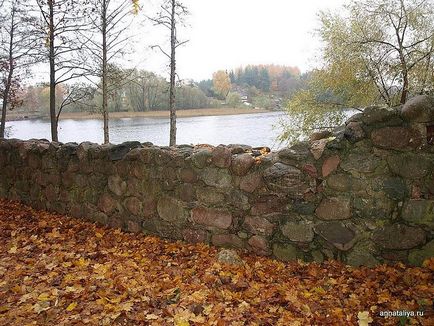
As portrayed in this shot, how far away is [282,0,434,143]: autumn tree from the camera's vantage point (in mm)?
12086

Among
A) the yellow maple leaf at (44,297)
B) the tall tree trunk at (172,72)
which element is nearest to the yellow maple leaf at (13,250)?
the yellow maple leaf at (44,297)

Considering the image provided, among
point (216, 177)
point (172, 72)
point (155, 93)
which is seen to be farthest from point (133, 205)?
point (155, 93)

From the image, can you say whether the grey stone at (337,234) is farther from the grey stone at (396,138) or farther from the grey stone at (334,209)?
the grey stone at (396,138)

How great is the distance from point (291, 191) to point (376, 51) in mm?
11905

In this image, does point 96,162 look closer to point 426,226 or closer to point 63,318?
point 63,318

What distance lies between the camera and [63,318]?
259 cm

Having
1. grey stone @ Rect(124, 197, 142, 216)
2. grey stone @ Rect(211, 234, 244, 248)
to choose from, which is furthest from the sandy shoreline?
grey stone @ Rect(211, 234, 244, 248)

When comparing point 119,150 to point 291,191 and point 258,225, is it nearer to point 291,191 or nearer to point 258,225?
point 258,225

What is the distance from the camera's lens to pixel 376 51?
512 inches

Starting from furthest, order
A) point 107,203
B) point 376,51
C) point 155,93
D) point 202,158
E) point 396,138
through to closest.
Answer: point 155,93 < point 376,51 < point 107,203 < point 202,158 < point 396,138

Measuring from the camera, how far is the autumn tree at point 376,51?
12.1 metres

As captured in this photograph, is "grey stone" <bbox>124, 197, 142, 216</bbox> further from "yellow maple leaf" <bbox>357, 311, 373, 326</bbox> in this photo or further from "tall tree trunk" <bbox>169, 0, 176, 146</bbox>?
"tall tree trunk" <bbox>169, 0, 176, 146</bbox>

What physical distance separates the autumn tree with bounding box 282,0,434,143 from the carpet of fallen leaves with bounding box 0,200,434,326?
1078 centimetres

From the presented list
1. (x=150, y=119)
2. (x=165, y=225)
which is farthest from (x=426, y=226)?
(x=150, y=119)
